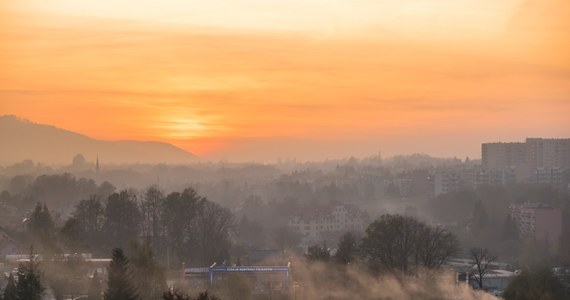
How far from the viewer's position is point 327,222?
46.8 metres

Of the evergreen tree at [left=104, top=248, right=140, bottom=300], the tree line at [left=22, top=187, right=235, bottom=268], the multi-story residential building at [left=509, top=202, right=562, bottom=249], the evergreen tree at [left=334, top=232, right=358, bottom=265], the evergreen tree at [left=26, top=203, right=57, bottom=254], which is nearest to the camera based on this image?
the evergreen tree at [left=104, top=248, right=140, bottom=300]

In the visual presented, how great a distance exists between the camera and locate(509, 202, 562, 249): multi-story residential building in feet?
126

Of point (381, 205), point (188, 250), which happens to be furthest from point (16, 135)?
point (188, 250)

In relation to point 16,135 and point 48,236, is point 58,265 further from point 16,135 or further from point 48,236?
point 16,135

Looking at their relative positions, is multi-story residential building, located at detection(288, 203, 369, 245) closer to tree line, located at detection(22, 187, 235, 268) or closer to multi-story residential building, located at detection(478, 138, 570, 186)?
tree line, located at detection(22, 187, 235, 268)

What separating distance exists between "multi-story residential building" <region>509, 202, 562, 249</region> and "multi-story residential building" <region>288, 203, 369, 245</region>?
718 centimetres

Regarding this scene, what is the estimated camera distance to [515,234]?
3775 centimetres

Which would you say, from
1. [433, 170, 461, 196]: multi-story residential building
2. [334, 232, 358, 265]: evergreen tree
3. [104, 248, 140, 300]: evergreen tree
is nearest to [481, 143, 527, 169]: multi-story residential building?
[433, 170, 461, 196]: multi-story residential building

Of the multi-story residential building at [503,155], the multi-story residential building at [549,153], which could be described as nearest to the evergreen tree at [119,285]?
the multi-story residential building at [549,153]

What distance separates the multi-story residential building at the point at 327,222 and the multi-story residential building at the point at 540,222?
7.18m

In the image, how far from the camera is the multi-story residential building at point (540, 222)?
38281mm

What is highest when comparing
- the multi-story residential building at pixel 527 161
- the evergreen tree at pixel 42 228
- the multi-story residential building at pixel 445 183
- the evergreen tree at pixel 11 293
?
the multi-story residential building at pixel 527 161

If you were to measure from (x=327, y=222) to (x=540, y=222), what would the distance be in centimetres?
1078

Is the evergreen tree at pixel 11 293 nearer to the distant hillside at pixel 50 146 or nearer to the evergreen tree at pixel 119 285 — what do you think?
the evergreen tree at pixel 119 285
